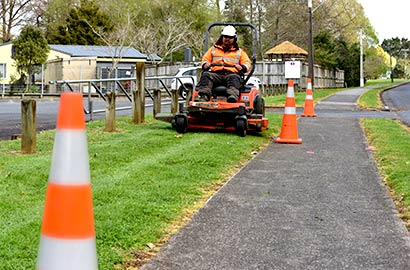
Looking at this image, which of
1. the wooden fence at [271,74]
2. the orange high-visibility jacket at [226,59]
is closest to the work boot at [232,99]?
the orange high-visibility jacket at [226,59]

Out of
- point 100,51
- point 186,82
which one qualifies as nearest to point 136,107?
point 186,82

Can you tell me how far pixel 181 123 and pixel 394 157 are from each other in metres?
3.94

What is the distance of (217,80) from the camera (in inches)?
447

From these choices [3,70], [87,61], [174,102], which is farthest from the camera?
[3,70]

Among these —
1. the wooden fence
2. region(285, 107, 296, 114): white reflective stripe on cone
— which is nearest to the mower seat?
region(285, 107, 296, 114): white reflective stripe on cone

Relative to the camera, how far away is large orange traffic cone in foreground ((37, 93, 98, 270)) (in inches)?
98.5

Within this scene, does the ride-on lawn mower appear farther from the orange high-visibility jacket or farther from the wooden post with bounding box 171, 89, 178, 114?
the wooden post with bounding box 171, 89, 178, 114

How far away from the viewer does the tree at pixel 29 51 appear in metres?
41.2

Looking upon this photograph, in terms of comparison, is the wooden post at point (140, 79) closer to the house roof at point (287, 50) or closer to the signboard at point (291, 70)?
the signboard at point (291, 70)

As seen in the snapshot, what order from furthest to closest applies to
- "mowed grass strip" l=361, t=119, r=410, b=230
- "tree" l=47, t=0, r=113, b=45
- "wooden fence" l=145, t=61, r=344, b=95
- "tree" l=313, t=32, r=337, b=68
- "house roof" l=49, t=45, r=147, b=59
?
1. "tree" l=47, t=0, r=113, b=45
2. "tree" l=313, t=32, r=337, b=68
3. "house roof" l=49, t=45, r=147, b=59
4. "wooden fence" l=145, t=61, r=344, b=95
5. "mowed grass strip" l=361, t=119, r=410, b=230

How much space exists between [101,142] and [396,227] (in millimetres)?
5690

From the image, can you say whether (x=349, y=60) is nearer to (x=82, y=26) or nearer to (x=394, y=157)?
(x=82, y=26)

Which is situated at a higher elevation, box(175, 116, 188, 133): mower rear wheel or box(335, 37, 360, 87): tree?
box(335, 37, 360, 87): tree

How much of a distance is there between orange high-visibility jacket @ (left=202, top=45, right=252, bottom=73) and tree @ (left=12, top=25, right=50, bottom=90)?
3180 centimetres
